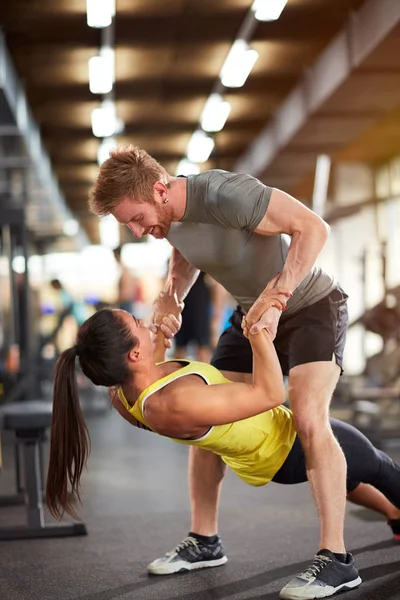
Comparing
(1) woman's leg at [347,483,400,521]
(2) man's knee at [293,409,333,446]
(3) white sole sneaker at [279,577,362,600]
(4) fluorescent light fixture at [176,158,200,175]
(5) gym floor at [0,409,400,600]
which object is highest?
(4) fluorescent light fixture at [176,158,200,175]

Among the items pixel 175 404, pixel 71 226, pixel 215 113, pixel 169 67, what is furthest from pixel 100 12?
pixel 71 226

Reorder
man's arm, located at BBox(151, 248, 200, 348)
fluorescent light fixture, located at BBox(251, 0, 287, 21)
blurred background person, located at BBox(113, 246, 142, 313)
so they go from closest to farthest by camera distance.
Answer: man's arm, located at BBox(151, 248, 200, 348)
fluorescent light fixture, located at BBox(251, 0, 287, 21)
blurred background person, located at BBox(113, 246, 142, 313)

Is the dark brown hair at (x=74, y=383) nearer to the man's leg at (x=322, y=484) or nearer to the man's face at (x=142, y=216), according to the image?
the man's face at (x=142, y=216)

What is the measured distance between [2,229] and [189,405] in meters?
3.79

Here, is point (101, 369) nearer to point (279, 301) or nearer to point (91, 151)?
point (279, 301)

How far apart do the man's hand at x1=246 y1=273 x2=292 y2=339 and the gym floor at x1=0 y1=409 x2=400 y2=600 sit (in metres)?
0.68

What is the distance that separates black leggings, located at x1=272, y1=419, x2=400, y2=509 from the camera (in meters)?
2.18

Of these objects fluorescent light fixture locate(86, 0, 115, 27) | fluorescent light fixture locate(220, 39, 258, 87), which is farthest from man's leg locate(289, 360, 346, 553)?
fluorescent light fixture locate(220, 39, 258, 87)

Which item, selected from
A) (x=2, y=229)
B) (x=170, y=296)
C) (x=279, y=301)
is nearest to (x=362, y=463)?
(x=279, y=301)

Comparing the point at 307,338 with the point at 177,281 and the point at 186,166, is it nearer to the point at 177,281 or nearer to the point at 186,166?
the point at 177,281

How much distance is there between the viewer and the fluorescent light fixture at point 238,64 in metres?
7.01

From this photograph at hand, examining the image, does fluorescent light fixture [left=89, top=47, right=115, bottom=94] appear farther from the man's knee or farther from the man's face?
the man's knee

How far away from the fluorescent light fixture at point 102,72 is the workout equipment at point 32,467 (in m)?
4.51

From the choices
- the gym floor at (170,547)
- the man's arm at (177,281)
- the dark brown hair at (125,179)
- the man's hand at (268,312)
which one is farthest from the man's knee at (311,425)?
the dark brown hair at (125,179)
